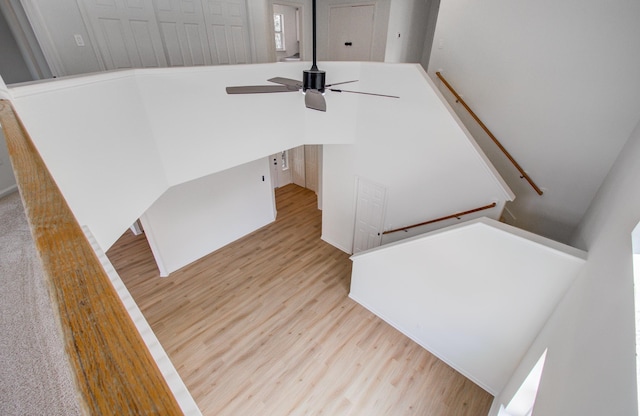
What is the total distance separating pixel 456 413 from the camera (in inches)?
137

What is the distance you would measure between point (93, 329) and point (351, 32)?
685 centimetres

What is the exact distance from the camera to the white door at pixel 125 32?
3.69 meters

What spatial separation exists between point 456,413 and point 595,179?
3512 mm

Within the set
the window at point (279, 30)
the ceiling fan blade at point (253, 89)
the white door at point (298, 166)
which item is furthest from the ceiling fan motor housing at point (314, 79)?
the window at point (279, 30)

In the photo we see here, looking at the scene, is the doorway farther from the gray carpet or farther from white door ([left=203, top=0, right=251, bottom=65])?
the gray carpet

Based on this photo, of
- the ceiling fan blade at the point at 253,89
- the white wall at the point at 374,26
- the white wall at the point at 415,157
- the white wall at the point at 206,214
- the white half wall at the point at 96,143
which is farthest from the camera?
the white wall at the point at 374,26

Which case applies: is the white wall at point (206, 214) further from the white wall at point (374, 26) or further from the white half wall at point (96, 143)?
the white wall at point (374, 26)

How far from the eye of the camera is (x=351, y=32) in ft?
19.4

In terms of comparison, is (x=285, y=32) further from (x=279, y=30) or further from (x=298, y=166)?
(x=298, y=166)

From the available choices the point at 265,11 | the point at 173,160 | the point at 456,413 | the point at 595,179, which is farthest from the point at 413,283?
the point at 265,11

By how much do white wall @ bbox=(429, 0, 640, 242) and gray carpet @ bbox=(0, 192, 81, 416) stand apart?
507cm

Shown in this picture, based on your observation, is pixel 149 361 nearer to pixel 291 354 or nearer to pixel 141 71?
pixel 141 71

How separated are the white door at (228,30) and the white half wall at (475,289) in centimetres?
426

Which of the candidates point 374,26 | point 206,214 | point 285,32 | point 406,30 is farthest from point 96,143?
point 285,32
